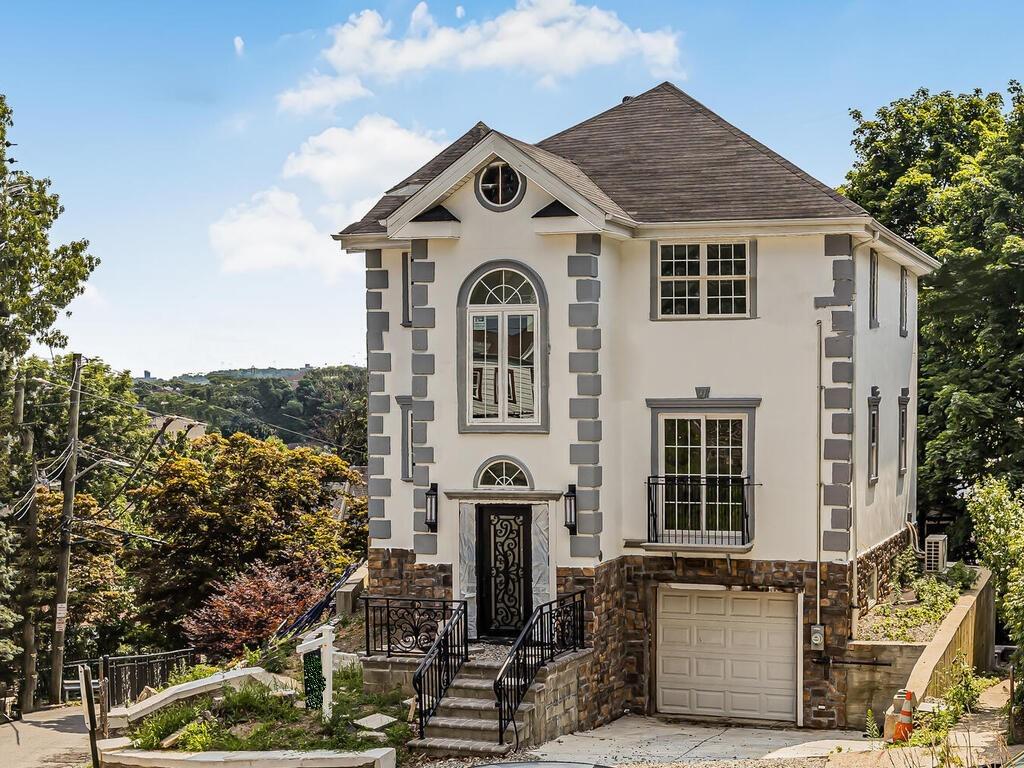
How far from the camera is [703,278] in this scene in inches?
822

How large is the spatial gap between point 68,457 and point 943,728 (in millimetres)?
24503

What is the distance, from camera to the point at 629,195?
21.7 m

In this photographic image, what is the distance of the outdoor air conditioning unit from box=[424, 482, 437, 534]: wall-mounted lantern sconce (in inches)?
456

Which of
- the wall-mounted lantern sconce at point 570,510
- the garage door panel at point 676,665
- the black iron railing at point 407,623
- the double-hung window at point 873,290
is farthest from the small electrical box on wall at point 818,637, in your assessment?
the black iron railing at point 407,623

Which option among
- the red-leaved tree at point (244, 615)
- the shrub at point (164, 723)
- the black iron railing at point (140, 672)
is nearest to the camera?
the shrub at point (164, 723)

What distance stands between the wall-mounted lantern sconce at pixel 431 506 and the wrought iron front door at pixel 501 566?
67 centimetres

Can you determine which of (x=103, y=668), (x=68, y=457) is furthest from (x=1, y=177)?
(x=103, y=668)

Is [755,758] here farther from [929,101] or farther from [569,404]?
[929,101]

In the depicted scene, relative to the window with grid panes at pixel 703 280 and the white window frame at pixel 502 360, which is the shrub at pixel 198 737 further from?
the window with grid panes at pixel 703 280

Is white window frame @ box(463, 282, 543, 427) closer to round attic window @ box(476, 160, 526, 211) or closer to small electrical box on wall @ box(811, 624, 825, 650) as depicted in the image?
round attic window @ box(476, 160, 526, 211)

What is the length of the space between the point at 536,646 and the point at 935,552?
11798mm

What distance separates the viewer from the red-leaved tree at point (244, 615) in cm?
2827

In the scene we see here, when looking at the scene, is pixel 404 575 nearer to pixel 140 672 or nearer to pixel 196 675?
pixel 196 675

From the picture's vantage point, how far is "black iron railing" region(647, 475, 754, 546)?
20.6 meters
